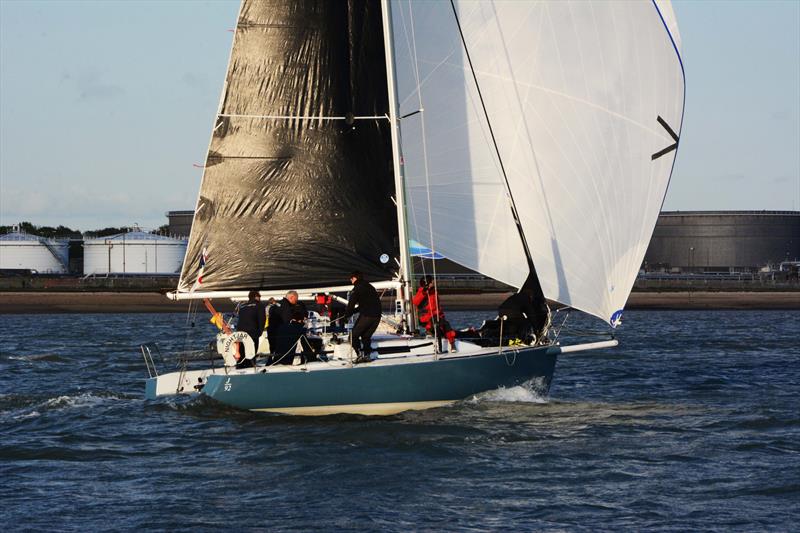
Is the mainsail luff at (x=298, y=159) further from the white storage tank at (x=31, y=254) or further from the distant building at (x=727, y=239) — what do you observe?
the distant building at (x=727, y=239)

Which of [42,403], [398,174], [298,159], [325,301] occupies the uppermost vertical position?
[298,159]

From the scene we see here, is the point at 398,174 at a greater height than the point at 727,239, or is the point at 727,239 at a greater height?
the point at 727,239

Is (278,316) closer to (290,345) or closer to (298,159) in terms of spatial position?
(290,345)

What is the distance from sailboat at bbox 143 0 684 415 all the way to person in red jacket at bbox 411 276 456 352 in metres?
0.29

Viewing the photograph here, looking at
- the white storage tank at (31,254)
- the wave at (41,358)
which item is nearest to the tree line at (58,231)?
the white storage tank at (31,254)

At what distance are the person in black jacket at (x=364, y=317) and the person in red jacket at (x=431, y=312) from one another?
93cm

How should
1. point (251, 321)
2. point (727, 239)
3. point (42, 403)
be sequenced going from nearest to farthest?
point (251, 321)
point (42, 403)
point (727, 239)

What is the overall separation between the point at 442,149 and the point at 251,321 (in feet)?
14.9

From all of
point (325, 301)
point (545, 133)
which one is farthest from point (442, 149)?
point (325, 301)

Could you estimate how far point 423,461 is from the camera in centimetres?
1465

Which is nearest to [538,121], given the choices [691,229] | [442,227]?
[442,227]

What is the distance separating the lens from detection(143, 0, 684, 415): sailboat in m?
18.8

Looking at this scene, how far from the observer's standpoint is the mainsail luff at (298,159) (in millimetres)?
19125

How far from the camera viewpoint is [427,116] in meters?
19.7
